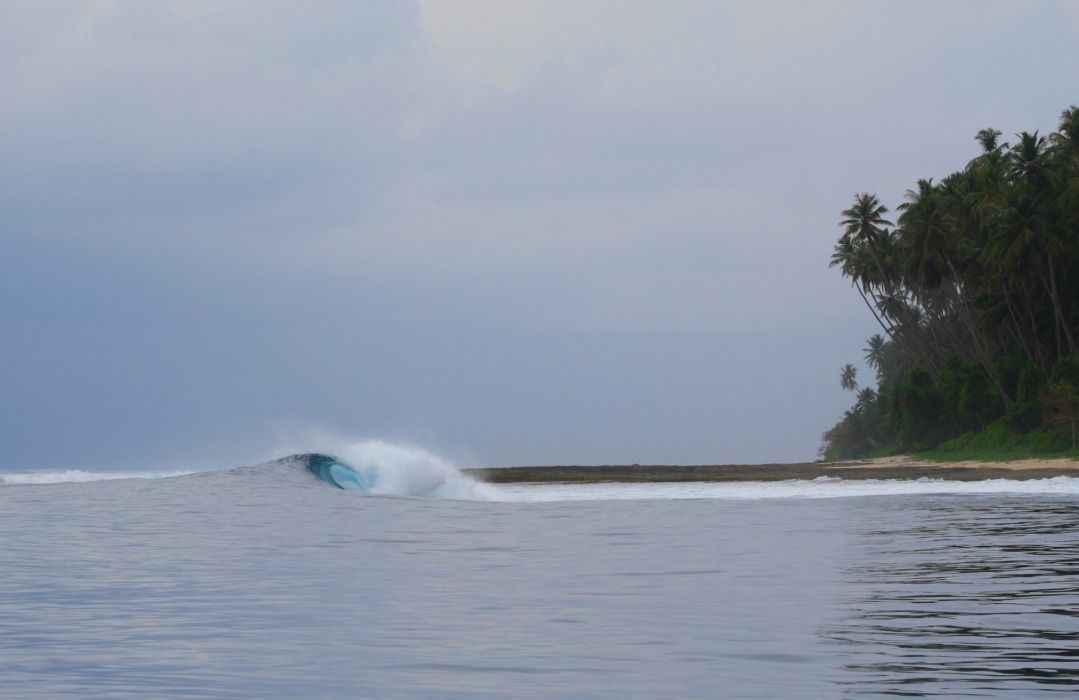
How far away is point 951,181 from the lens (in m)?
66.5

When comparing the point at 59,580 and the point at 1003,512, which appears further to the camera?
the point at 1003,512

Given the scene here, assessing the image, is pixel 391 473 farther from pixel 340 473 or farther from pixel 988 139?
pixel 988 139

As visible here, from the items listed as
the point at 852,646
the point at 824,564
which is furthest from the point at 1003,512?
the point at 852,646

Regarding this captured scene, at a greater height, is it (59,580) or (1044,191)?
(1044,191)

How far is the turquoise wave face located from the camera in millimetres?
40375

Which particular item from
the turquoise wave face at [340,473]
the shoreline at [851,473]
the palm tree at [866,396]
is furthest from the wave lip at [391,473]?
the palm tree at [866,396]

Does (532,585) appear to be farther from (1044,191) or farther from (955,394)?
(955,394)

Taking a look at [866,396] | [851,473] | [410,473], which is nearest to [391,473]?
→ [410,473]

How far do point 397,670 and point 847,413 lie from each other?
329ft

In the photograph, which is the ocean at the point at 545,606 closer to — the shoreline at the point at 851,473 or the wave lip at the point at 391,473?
the wave lip at the point at 391,473

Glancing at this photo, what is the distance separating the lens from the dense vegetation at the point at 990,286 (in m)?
53.8

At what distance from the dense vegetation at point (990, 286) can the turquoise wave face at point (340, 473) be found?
3077 cm

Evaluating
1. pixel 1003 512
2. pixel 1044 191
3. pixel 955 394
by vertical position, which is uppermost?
pixel 1044 191

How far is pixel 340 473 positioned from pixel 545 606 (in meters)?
32.7
